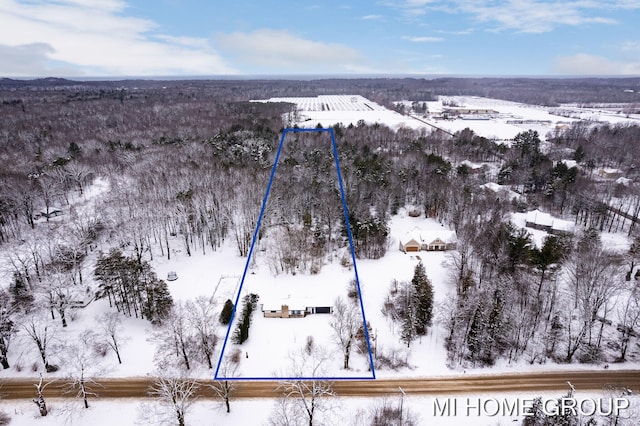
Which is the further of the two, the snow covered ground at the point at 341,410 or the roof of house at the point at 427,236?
the roof of house at the point at 427,236

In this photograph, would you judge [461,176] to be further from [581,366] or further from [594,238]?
[581,366]

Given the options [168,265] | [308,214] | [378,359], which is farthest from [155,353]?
[308,214]

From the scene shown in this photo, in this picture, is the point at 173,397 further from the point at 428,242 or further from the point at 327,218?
the point at 428,242

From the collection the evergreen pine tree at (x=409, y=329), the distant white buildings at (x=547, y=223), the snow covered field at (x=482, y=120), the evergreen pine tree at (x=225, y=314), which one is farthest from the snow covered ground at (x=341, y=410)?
the snow covered field at (x=482, y=120)

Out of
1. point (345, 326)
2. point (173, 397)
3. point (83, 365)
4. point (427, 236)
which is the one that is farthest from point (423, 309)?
point (83, 365)

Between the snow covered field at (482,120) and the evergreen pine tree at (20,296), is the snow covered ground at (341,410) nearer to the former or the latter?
the evergreen pine tree at (20,296)

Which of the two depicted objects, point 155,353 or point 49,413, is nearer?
point 49,413
